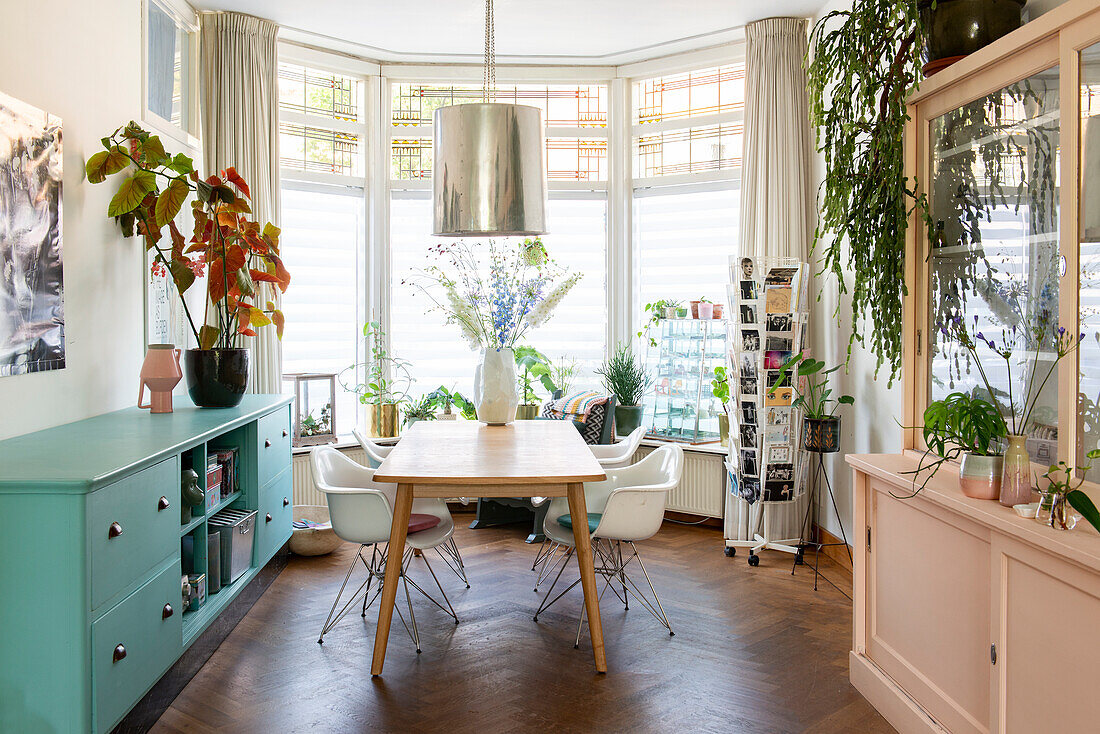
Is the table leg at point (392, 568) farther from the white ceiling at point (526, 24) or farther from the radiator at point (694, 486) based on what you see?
the white ceiling at point (526, 24)

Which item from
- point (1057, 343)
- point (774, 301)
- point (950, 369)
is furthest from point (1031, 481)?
point (774, 301)

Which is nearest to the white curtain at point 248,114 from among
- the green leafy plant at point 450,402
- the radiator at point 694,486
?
the radiator at point 694,486

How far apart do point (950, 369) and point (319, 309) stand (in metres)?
4.50

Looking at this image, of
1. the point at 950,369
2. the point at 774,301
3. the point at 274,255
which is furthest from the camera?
the point at 774,301

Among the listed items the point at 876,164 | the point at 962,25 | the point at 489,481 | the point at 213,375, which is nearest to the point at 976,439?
the point at 876,164

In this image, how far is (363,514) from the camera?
375 cm

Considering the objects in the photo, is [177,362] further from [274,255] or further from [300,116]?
[300,116]

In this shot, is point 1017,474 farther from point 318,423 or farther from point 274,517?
point 318,423

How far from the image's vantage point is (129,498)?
9.00ft

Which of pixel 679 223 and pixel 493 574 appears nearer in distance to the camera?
pixel 493 574

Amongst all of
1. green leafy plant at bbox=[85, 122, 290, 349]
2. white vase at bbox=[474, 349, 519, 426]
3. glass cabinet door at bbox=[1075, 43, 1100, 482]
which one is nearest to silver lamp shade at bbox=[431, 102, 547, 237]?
white vase at bbox=[474, 349, 519, 426]

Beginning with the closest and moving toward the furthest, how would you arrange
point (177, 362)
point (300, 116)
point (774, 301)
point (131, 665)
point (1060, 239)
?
point (1060, 239) → point (131, 665) → point (177, 362) → point (774, 301) → point (300, 116)

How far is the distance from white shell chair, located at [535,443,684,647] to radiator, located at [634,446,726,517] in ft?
4.02

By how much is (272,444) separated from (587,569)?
1.94 metres
